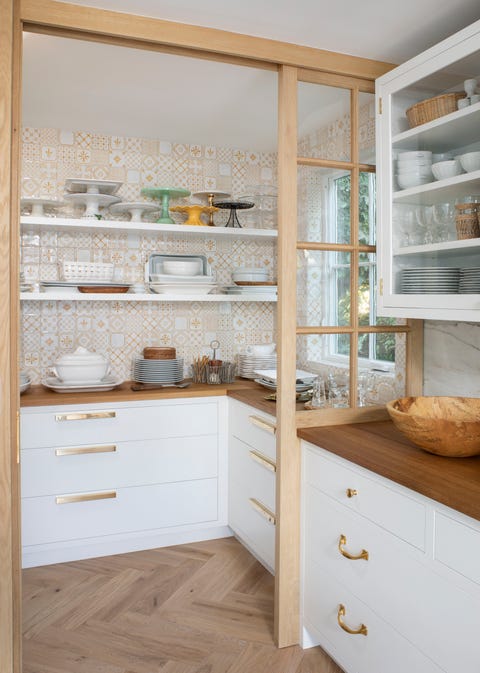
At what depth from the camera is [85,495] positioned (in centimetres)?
300

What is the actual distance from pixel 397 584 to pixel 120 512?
179cm

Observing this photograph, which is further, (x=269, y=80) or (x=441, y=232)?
(x=269, y=80)

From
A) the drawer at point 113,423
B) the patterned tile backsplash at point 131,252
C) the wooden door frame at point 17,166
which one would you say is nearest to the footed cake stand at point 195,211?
the patterned tile backsplash at point 131,252

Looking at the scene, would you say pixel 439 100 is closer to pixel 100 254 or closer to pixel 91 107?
pixel 91 107

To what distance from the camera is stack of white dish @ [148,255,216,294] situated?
11.1ft

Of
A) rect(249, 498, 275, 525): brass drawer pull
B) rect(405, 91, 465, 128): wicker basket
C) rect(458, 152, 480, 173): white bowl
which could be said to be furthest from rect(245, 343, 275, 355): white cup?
rect(458, 152, 480, 173): white bowl

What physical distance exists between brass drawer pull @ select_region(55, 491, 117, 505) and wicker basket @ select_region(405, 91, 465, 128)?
2276 millimetres

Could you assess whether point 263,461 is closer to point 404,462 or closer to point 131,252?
point 404,462

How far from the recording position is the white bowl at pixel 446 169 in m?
1.91

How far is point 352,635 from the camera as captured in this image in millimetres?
1932

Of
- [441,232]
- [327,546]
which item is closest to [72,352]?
[327,546]

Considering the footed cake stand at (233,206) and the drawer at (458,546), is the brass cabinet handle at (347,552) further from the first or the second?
the footed cake stand at (233,206)

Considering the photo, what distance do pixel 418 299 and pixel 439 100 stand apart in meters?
0.67

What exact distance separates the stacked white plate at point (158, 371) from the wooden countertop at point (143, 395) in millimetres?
106
